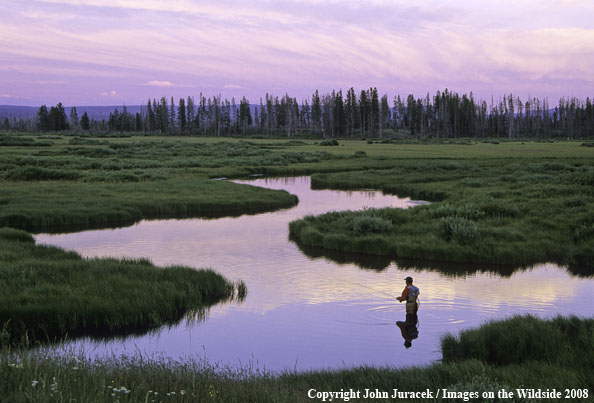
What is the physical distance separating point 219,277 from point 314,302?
3.28m

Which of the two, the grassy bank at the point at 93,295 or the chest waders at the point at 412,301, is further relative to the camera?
the chest waders at the point at 412,301

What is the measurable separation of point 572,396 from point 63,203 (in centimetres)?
3081

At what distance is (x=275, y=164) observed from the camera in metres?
64.8

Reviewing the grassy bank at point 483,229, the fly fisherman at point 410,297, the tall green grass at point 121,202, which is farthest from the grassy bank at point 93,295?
the tall green grass at point 121,202

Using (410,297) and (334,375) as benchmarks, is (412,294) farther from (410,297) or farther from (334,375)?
(334,375)

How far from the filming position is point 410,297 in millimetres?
13898

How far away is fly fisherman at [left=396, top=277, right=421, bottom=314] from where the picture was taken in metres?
13.9

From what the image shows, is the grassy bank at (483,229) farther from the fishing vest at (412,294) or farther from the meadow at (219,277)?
the fishing vest at (412,294)

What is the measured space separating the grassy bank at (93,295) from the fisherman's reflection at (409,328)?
17.5 feet

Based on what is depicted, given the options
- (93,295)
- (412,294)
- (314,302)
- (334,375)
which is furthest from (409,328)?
(93,295)

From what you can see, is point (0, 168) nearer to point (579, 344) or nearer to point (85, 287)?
point (85, 287)

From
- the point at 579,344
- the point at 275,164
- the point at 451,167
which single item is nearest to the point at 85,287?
the point at 579,344

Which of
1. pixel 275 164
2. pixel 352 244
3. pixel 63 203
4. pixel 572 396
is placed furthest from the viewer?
pixel 275 164

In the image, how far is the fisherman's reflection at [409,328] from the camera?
12795 mm
